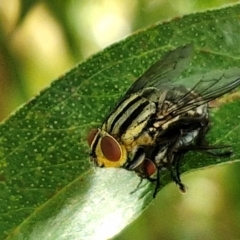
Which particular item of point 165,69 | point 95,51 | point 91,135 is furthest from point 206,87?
point 95,51

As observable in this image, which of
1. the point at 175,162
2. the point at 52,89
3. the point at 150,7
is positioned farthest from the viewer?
the point at 150,7

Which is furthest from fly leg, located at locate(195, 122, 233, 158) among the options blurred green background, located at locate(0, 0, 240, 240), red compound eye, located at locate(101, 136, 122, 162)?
blurred green background, located at locate(0, 0, 240, 240)

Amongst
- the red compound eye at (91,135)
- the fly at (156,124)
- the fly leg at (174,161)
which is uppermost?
the red compound eye at (91,135)

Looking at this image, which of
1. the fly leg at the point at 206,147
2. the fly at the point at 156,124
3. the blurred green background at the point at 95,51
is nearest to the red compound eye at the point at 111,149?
the fly at the point at 156,124

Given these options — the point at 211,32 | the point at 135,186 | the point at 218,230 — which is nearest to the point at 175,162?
the point at 135,186

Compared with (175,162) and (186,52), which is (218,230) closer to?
(175,162)

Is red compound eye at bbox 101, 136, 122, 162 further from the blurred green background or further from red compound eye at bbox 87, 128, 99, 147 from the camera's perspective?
the blurred green background

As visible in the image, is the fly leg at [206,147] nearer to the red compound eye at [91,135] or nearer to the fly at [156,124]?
the fly at [156,124]

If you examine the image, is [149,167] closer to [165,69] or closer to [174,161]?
[174,161]
